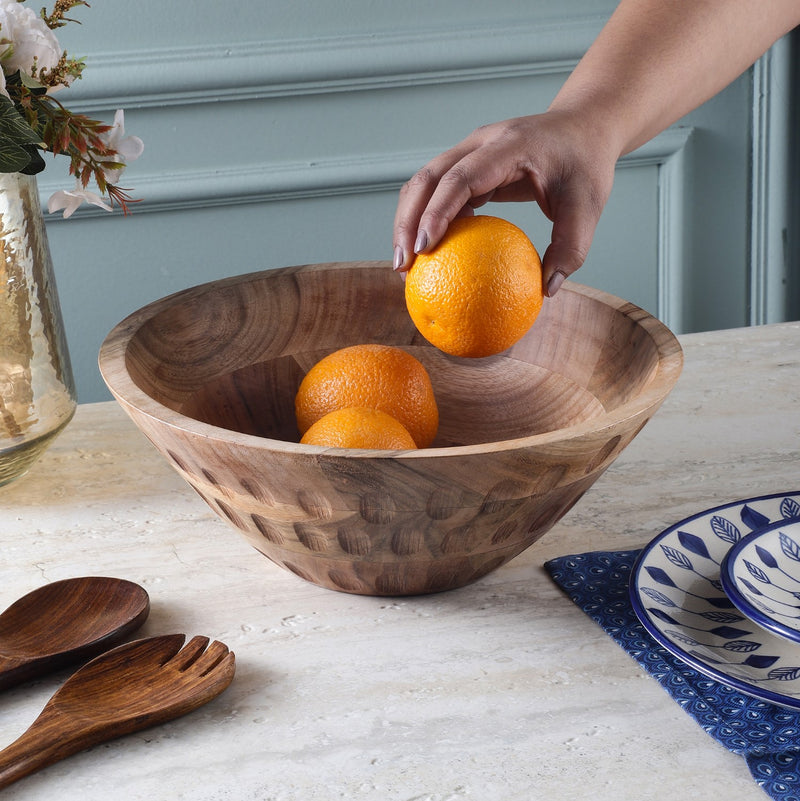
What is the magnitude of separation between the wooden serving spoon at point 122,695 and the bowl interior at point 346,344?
0.71 feet

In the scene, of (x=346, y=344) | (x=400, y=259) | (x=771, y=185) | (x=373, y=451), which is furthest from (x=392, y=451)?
(x=771, y=185)

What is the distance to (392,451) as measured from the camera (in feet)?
1.61

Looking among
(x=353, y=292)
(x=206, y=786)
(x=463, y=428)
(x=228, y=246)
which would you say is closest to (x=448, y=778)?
(x=206, y=786)

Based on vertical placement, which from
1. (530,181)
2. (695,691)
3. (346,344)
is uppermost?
(530,181)

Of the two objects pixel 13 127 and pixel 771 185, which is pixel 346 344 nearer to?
pixel 13 127

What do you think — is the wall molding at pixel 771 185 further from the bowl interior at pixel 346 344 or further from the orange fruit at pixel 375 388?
the orange fruit at pixel 375 388

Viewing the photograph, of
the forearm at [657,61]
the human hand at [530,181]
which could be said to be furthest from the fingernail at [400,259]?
the forearm at [657,61]

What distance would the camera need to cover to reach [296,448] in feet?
1.62

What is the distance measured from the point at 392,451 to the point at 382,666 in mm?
143

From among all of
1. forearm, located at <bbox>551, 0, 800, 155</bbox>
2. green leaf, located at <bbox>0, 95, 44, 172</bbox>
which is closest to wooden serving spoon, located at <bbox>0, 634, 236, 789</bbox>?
green leaf, located at <bbox>0, 95, 44, 172</bbox>

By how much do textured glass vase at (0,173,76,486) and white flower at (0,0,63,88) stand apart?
0.08 m

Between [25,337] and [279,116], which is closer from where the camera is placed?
[25,337]

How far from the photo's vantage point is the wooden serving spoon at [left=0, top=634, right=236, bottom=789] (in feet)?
1.54

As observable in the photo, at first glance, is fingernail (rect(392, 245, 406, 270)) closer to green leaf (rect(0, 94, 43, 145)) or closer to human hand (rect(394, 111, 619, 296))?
human hand (rect(394, 111, 619, 296))
